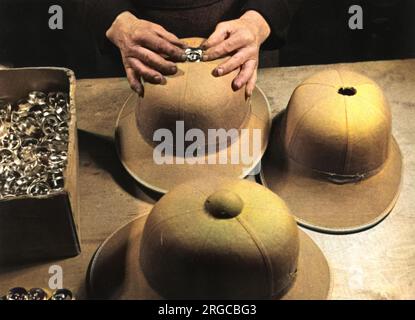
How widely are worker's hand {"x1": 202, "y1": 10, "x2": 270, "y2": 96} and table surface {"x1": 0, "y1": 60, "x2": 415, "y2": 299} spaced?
0.25 metres

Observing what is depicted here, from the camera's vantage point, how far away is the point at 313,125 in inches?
67.0

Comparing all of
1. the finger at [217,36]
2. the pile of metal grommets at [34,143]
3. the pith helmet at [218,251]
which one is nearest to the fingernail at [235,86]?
the finger at [217,36]

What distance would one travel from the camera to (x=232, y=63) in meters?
1.79

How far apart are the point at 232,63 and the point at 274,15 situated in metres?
0.33

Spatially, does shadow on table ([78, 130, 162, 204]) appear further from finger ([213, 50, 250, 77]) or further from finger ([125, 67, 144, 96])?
finger ([213, 50, 250, 77])

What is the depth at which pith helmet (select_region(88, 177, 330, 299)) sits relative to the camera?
1.37m

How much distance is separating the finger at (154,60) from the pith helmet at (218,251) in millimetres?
399

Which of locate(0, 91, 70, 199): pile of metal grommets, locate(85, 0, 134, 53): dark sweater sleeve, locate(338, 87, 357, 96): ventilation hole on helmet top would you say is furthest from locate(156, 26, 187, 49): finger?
locate(338, 87, 357, 96): ventilation hole on helmet top

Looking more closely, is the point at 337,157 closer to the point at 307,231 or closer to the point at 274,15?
the point at 307,231

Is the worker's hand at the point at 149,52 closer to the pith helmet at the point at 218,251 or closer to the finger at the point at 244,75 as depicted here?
the finger at the point at 244,75

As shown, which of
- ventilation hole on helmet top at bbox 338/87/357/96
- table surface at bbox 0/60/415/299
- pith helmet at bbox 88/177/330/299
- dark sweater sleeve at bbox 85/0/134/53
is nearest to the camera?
pith helmet at bbox 88/177/330/299

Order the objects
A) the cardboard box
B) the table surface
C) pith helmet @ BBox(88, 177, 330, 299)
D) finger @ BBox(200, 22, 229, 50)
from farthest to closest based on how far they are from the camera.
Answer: finger @ BBox(200, 22, 229, 50) → the table surface → the cardboard box → pith helmet @ BBox(88, 177, 330, 299)

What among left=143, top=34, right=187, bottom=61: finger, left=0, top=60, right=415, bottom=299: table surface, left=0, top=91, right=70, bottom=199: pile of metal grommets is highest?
left=143, top=34, right=187, bottom=61: finger
